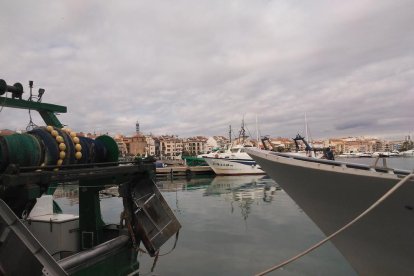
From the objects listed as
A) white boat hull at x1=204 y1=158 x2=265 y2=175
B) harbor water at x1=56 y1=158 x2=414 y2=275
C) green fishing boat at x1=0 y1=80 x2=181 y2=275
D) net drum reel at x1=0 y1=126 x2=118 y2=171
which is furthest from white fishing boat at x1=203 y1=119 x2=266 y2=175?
net drum reel at x1=0 y1=126 x2=118 y2=171

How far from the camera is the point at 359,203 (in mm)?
5434

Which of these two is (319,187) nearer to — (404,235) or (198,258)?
(404,235)

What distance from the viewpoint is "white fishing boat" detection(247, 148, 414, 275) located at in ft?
16.3

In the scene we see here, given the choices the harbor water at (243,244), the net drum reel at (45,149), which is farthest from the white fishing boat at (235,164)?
the net drum reel at (45,149)

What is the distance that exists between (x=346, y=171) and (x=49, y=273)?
425 cm

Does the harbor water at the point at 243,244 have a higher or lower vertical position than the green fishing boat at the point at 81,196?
lower

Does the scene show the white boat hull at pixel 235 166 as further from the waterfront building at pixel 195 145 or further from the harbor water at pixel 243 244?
the waterfront building at pixel 195 145

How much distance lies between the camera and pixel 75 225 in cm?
721

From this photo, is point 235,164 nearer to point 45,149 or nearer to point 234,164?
point 234,164

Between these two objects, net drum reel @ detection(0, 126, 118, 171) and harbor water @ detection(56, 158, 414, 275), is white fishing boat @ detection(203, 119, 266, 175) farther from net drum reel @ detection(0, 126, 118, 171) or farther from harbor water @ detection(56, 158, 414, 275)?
net drum reel @ detection(0, 126, 118, 171)

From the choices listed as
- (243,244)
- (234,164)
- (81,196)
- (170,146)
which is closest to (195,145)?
(170,146)

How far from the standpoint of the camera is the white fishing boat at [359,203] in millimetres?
4961

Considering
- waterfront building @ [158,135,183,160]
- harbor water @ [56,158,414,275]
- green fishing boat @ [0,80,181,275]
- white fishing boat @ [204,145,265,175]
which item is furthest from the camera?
waterfront building @ [158,135,183,160]

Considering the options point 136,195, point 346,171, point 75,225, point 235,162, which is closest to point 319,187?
point 346,171
